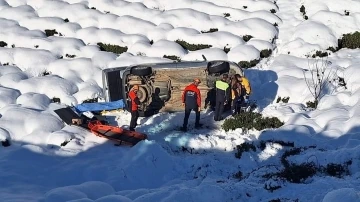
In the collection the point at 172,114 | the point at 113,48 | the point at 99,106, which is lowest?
the point at 172,114

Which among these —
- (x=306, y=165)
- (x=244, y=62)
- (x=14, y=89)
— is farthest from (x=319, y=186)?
(x=14, y=89)

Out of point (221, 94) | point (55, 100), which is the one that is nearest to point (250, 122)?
point (221, 94)

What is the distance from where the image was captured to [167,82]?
15.4 meters

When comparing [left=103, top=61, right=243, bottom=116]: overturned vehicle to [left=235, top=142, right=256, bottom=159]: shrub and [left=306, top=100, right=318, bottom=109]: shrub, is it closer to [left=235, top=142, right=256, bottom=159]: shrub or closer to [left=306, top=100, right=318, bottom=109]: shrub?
[left=306, top=100, right=318, bottom=109]: shrub

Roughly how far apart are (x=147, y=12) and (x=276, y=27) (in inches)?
214

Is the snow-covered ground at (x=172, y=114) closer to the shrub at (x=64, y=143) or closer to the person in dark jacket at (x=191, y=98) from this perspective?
the shrub at (x=64, y=143)

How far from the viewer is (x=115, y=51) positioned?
1892cm

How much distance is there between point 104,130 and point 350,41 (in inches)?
A: 420

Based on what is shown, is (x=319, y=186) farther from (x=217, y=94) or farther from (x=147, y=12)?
(x=147, y=12)

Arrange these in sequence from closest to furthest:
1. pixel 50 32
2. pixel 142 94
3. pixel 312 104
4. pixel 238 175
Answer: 1. pixel 238 175
2. pixel 142 94
3. pixel 312 104
4. pixel 50 32

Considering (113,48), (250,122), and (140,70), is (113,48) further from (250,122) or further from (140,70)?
(250,122)

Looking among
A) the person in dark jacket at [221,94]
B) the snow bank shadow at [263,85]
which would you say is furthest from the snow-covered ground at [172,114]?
the person in dark jacket at [221,94]

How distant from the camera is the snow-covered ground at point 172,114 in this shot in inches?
387

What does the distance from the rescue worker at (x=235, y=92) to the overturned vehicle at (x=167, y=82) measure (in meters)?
0.68
